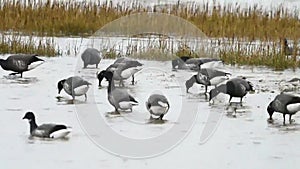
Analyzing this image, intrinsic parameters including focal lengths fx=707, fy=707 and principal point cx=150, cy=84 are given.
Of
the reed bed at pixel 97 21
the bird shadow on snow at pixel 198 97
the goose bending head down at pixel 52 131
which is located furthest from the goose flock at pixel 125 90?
the reed bed at pixel 97 21

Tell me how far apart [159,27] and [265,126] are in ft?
32.6

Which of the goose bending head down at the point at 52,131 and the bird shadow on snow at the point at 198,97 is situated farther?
the bird shadow on snow at the point at 198,97

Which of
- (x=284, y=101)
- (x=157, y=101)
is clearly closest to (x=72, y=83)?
(x=157, y=101)

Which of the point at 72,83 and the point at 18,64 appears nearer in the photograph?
the point at 72,83

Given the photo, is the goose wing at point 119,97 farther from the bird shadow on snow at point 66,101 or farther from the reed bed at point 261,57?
the reed bed at point 261,57

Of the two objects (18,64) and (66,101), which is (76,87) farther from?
(18,64)

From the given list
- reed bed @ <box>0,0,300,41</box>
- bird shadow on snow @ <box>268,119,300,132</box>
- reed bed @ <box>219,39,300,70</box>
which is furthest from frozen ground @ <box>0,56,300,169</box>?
reed bed @ <box>0,0,300,41</box>

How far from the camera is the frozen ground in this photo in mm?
6891

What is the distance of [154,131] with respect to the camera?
26.9 ft

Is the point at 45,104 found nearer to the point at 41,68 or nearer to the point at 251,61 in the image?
the point at 41,68

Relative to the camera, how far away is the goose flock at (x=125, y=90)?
7.94 meters

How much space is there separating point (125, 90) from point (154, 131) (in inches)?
92.2

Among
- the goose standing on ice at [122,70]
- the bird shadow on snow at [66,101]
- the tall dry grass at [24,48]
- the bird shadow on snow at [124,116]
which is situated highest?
the tall dry grass at [24,48]

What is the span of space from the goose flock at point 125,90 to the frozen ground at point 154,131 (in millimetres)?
146
